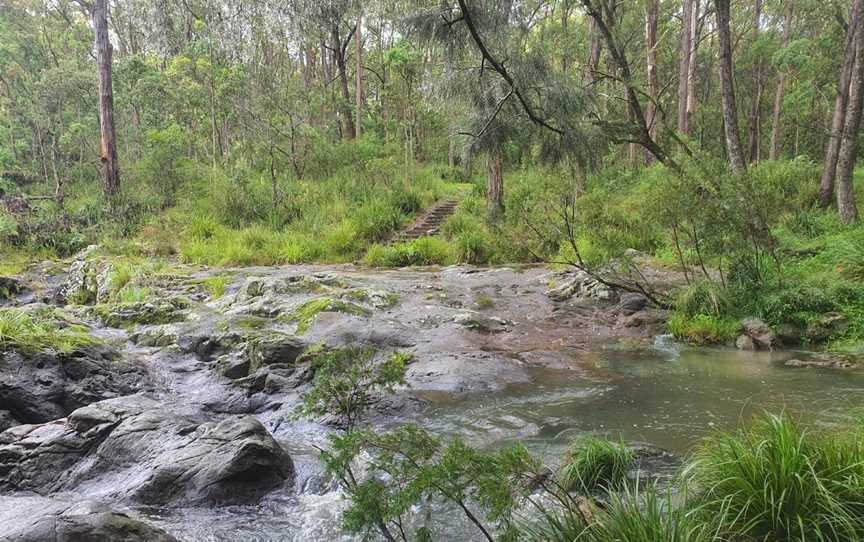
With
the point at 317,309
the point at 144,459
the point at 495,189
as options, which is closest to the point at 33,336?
the point at 144,459

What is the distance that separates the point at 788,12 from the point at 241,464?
2358 centimetres

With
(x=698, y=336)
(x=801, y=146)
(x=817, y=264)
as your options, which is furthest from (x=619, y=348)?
(x=801, y=146)

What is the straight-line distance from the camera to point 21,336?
5777 millimetres

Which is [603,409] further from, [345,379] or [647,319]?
[647,319]

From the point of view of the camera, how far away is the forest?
8.84 ft

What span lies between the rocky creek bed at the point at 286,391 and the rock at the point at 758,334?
374 millimetres

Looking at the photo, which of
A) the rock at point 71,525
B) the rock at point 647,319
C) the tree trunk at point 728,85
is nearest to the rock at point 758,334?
the rock at point 647,319

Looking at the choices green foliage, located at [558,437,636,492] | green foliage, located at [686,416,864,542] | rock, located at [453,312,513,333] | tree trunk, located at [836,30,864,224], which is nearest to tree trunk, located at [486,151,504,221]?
rock, located at [453,312,513,333]

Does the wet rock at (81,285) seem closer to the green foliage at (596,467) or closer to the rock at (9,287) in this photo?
the rock at (9,287)

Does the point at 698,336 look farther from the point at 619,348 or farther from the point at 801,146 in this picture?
the point at 801,146

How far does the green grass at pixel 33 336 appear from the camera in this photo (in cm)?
569

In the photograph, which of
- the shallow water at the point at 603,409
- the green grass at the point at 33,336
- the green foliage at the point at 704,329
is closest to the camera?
the shallow water at the point at 603,409

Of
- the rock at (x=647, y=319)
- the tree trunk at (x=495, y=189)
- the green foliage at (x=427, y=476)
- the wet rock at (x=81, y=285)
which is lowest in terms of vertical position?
the rock at (x=647, y=319)

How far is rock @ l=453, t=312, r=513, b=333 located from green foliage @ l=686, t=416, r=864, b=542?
5443mm
